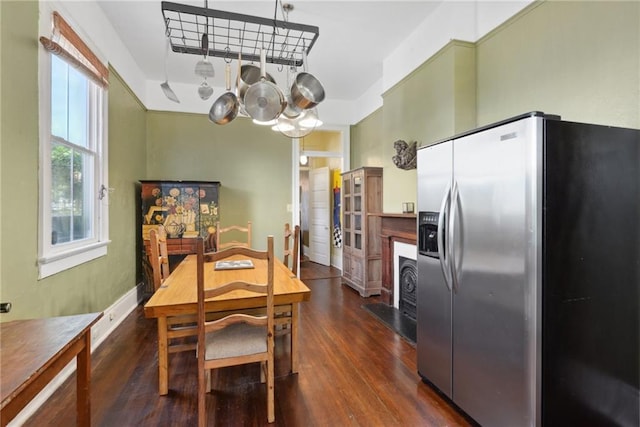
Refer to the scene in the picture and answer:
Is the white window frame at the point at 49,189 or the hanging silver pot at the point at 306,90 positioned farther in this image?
the hanging silver pot at the point at 306,90

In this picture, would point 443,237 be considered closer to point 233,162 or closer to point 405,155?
point 405,155

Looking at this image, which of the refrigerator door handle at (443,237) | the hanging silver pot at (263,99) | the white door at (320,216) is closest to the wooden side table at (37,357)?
the hanging silver pot at (263,99)

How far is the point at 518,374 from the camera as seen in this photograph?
54.8 inches

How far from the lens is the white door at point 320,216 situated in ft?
19.7

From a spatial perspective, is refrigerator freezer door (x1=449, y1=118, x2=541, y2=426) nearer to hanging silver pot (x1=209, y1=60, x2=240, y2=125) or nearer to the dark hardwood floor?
the dark hardwood floor

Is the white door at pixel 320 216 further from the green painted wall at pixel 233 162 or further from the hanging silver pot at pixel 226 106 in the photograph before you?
the hanging silver pot at pixel 226 106

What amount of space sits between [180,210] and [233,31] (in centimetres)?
229

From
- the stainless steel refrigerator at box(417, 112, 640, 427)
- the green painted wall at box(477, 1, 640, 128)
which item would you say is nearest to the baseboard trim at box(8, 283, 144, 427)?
the stainless steel refrigerator at box(417, 112, 640, 427)

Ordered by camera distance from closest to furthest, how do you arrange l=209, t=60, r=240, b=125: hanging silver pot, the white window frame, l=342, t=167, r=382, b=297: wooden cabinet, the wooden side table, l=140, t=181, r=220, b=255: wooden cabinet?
1. the wooden side table
2. the white window frame
3. l=209, t=60, r=240, b=125: hanging silver pot
4. l=140, t=181, r=220, b=255: wooden cabinet
5. l=342, t=167, r=382, b=297: wooden cabinet

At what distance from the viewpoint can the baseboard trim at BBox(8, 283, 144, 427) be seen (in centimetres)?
172

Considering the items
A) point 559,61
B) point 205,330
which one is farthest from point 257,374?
point 559,61

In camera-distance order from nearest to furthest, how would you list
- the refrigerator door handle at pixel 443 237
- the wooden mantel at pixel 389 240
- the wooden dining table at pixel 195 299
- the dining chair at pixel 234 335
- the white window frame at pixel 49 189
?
1. the dining chair at pixel 234 335
2. the wooden dining table at pixel 195 299
3. the refrigerator door handle at pixel 443 237
4. the white window frame at pixel 49 189
5. the wooden mantel at pixel 389 240

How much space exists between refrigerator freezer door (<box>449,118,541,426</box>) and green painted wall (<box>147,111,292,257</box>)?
362cm

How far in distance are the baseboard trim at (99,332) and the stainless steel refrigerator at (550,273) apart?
223 cm
